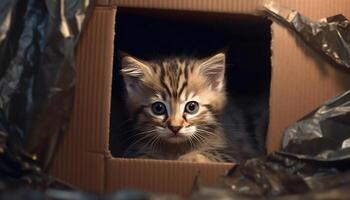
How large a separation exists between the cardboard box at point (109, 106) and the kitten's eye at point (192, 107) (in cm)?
35

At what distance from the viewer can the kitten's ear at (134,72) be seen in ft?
5.74

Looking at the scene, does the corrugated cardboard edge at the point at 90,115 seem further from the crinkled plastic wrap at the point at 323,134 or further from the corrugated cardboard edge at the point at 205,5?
the crinkled plastic wrap at the point at 323,134

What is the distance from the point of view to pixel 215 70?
1.82 meters

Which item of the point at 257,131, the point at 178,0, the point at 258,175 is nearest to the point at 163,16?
the point at 178,0

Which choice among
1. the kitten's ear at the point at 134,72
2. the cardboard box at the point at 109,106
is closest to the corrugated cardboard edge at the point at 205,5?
the cardboard box at the point at 109,106

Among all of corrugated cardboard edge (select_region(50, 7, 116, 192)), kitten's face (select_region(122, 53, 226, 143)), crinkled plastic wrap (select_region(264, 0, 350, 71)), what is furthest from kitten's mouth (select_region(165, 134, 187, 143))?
crinkled plastic wrap (select_region(264, 0, 350, 71))

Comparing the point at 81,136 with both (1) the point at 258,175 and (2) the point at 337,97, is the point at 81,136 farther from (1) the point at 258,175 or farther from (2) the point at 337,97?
(2) the point at 337,97

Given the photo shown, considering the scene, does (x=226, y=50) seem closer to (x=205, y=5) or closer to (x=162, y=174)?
(x=205, y=5)

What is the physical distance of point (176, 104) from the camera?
1703 millimetres

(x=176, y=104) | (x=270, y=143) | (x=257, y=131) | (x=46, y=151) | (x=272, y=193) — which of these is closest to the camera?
(x=272, y=193)

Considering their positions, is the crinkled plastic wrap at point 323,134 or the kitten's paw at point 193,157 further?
the kitten's paw at point 193,157

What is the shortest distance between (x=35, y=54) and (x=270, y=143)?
614 mm

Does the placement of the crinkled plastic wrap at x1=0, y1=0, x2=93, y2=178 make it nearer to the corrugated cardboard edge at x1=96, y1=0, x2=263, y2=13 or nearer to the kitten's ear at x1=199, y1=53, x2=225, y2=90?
the corrugated cardboard edge at x1=96, y1=0, x2=263, y2=13

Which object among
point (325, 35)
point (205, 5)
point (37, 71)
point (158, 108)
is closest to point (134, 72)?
point (158, 108)
